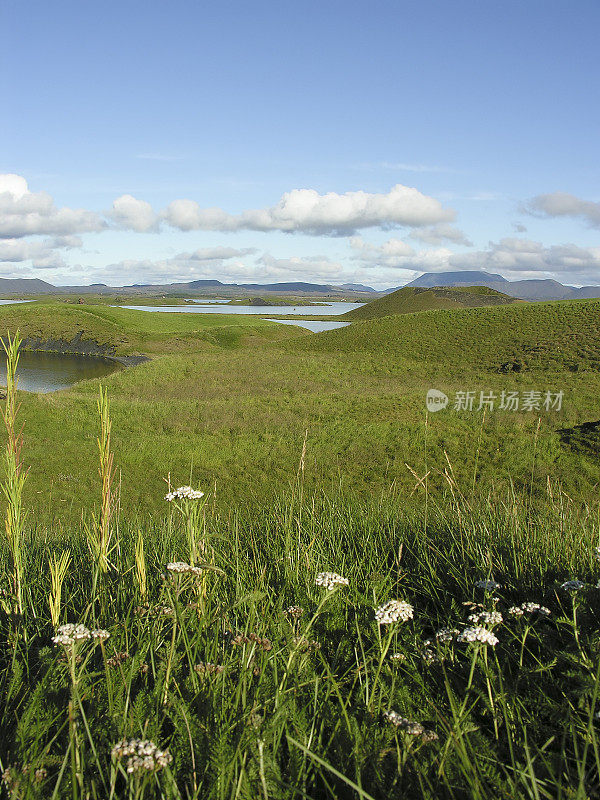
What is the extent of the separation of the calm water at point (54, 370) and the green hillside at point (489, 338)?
15.9 metres

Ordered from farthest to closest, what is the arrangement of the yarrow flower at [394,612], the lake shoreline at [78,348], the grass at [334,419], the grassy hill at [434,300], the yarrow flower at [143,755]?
the grassy hill at [434,300] < the lake shoreline at [78,348] < the grass at [334,419] < the yarrow flower at [394,612] < the yarrow flower at [143,755]

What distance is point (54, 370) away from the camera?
41188 mm

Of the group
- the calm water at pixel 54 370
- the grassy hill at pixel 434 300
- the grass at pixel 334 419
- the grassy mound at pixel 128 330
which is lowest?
the calm water at pixel 54 370

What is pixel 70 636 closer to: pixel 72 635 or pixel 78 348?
pixel 72 635

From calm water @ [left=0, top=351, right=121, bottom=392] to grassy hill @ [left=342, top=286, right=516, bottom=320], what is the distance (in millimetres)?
33262

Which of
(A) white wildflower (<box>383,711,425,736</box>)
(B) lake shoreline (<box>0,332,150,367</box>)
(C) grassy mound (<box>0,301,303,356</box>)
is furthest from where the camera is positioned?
(C) grassy mound (<box>0,301,303,356</box>)

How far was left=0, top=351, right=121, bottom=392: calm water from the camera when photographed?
34.5 meters

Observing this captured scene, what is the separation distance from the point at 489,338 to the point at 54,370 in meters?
32.1

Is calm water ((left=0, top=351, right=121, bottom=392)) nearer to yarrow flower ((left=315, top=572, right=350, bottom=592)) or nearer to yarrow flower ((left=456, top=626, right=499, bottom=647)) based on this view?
yarrow flower ((left=315, top=572, right=350, bottom=592))

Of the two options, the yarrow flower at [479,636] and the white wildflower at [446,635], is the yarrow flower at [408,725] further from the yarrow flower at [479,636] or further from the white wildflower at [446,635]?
the white wildflower at [446,635]

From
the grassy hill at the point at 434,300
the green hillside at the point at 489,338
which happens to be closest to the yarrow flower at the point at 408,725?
the green hillside at the point at 489,338

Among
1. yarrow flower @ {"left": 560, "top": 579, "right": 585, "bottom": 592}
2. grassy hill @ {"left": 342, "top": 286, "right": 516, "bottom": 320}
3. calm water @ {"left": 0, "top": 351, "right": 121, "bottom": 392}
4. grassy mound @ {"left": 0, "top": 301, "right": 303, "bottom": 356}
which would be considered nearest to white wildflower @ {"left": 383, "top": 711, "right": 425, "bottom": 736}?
yarrow flower @ {"left": 560, "top": 579, "right": 585, "bottom": 592}

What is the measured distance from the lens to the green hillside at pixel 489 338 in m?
30.8

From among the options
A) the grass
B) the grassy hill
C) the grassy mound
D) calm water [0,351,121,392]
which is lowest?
calm water [0,351,121,392]
